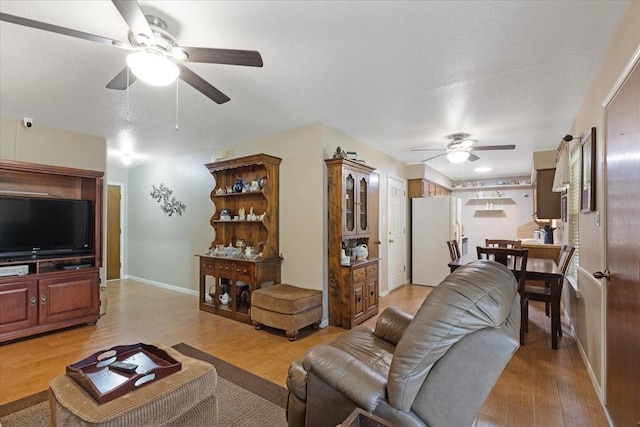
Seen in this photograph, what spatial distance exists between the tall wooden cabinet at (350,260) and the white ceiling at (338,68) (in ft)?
2.10

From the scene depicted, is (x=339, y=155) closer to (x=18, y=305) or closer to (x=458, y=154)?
(x=458, y=154)

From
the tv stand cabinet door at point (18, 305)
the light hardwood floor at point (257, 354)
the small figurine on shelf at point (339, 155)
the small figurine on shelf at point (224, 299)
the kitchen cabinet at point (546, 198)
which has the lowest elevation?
the light hardwood floor at point (257, 354)

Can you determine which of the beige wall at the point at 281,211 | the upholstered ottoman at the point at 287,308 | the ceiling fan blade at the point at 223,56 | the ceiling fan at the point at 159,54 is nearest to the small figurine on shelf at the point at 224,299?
the upholstered ottoman at the point at 287,308

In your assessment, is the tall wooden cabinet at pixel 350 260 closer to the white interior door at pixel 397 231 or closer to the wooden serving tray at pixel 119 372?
the white interior door at pixel 397 231

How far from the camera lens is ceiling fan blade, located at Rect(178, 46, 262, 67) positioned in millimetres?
1766

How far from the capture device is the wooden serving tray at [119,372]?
1.56m

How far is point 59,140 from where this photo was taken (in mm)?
3986

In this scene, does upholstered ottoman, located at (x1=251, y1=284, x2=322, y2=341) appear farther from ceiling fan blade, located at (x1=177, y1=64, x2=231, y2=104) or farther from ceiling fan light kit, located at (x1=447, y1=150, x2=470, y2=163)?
ceiling fan light kit, located at (x1=447, y1=150, x2=470, y2=163)

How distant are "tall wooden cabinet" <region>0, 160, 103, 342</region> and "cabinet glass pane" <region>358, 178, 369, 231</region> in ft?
11.1

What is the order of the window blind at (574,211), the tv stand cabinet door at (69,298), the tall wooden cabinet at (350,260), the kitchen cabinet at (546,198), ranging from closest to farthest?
the window blind at (574,211) → the tv stand cabinet door at (69,298) → the tall wooden cabinet at (350,260) → the kitchen cabinet at (546,198)

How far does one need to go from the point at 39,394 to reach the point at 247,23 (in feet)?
9.86

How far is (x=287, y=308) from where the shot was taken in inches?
132

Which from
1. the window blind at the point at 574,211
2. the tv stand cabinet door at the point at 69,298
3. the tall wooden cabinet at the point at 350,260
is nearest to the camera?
the window blind at the point at 574,211

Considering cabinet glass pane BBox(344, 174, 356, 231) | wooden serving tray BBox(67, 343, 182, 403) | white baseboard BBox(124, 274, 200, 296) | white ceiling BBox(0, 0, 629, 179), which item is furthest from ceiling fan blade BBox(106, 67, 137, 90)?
white baseboard BBox(124, 274, 200, 296)
